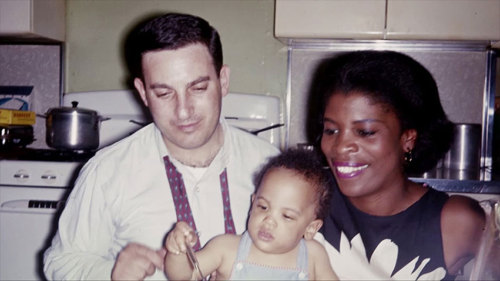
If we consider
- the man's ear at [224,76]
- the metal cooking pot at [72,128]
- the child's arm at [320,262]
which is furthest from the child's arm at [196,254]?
the metal cooking pot at [72,128]

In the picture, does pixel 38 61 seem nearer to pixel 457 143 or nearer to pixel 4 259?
pixel 4 259

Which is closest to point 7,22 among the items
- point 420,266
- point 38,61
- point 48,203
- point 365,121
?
point 38,61

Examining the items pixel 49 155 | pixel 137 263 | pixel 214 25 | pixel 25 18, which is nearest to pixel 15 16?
pixel 25 18

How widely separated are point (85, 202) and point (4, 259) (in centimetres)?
49

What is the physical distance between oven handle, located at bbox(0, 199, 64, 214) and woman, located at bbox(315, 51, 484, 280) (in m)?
0.64

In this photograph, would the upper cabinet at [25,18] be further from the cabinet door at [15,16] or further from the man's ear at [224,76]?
the man's ear at [224,76]

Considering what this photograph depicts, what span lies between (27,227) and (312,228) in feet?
2.24

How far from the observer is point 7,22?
1190mm

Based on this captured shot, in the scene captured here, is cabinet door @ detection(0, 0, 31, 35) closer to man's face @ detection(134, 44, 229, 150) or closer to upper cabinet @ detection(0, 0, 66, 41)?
upper cabinet @ detection(0, 0, 66, 41)

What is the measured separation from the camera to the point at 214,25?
134 cm

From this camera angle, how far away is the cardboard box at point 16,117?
1.21m

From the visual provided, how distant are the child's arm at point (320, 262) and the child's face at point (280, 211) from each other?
0.10 ft

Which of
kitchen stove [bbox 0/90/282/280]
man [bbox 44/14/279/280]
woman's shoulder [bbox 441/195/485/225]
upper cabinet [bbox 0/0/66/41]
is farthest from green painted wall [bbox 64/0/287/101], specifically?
woman's shoulder [bbox 441/195/485/225]

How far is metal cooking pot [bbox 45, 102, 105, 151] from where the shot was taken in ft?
3.58
